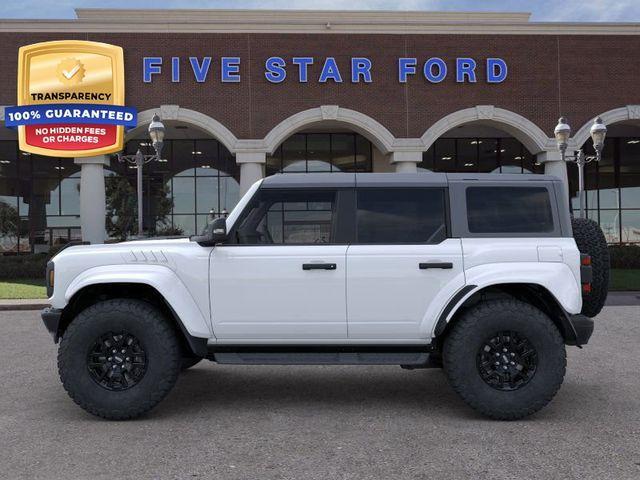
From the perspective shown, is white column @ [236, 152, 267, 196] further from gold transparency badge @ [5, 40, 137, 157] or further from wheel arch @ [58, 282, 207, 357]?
wheel arch @ [58, 282, 207, 357]

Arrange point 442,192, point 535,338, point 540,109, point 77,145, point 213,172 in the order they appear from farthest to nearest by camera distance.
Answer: point 213,172
point 540,109
point 77,145
point 442,192
point 535,338

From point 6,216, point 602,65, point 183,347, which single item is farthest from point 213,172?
point 183,347

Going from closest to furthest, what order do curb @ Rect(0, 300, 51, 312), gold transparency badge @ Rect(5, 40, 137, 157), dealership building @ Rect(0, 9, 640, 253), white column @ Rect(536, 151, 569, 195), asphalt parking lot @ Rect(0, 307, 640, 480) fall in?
asphalt parking lot @ Rect(0, 307, 640, 480) → curb @ Rect(0, 300, 51, 312) → gold transparency badge @ Rect(5, 40, 137, 157) → dealership building @ Rect(0, 9, 640, 253) → white column @ Rect(536, 151, 569, 195)

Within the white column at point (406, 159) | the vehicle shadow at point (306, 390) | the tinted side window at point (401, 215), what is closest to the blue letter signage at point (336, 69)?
the white column at point (406, 159)

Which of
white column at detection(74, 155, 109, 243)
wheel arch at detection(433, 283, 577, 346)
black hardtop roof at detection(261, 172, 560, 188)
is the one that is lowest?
wheel arch at detection(433, 283, 577, 346)

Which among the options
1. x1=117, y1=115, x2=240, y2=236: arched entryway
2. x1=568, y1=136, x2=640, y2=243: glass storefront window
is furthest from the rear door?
x1=568, y1=136, x2=640, y2=243: glass storefront window

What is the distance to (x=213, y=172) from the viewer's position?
3045 centimetres

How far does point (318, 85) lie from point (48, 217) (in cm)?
1733

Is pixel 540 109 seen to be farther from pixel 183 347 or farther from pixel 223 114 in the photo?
pixel 183 347

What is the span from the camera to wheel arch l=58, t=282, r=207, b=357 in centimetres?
514

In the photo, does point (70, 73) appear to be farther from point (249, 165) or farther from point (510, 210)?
point (510, 210)

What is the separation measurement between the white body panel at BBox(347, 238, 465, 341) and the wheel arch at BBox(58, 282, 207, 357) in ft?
4.67

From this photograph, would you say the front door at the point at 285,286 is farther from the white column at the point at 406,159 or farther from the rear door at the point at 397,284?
the white column at the point at 406,159

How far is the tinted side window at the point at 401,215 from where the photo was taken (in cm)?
517
